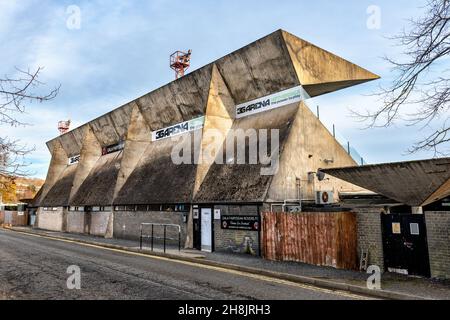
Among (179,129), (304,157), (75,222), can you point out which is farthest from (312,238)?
(75,222)

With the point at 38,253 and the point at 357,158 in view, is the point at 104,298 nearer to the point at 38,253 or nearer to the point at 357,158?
the point at 38,253

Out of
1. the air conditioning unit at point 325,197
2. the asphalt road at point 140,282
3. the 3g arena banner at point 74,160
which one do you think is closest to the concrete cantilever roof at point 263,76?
the air conditioning unit at point 325,197

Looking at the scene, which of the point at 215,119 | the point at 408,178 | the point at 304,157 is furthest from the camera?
the point at 215,119

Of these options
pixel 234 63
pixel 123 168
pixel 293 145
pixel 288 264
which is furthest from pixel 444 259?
pixel 123 168

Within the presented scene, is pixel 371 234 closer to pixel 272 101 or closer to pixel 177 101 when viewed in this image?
pixel 272 101

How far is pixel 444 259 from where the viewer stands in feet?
31.6

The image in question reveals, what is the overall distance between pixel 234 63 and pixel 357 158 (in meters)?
8.71

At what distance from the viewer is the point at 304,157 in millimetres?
16766

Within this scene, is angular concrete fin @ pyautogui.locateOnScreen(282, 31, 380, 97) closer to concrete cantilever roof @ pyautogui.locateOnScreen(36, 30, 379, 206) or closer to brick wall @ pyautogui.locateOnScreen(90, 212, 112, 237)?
concrete cantilever roof @ pyautogui.locateOnScreen(36, 30, 379, 206)

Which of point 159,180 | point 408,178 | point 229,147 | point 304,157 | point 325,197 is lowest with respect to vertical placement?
point 325,197

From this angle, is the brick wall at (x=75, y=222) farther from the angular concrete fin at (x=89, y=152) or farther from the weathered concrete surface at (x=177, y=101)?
the weathered concrete surface at (x=177, y=101)

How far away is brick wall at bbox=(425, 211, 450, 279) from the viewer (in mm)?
9570

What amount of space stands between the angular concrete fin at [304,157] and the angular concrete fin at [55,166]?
30220 mm

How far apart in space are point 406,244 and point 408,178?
6.35 feet
